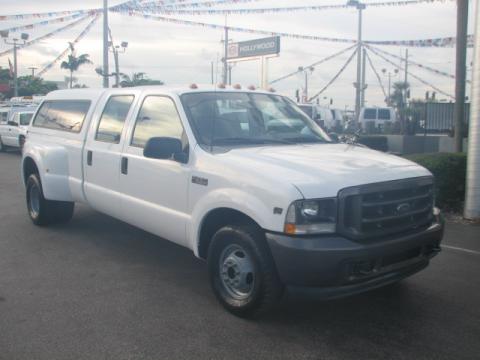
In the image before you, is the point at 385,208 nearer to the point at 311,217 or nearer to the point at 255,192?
the point at 311,217

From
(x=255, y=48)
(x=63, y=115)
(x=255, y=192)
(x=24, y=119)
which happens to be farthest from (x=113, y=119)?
(x=255, y=48)

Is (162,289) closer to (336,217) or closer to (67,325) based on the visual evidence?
(67,325)

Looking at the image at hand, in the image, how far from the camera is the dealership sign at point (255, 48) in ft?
71.7

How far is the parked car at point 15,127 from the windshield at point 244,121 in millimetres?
15223

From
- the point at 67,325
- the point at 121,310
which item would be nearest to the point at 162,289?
the point at 121,310

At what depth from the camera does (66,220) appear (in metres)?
7.62

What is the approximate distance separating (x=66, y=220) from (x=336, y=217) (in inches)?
196

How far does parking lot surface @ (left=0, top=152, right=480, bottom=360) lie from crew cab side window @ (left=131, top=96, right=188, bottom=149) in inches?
54.3

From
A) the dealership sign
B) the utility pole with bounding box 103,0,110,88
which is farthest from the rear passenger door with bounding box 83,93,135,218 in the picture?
the dealership sign

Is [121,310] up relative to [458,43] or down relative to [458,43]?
down

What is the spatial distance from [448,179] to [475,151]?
787 millimetres

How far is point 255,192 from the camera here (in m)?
4.02

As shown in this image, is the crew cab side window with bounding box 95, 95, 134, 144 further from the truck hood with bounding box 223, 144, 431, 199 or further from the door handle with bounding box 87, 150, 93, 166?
the truck hood with bounding box 223, 144, 431, 199

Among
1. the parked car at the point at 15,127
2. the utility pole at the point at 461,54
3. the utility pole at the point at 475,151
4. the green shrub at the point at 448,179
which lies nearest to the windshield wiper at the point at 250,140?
the utility pole at the point at 475,151
